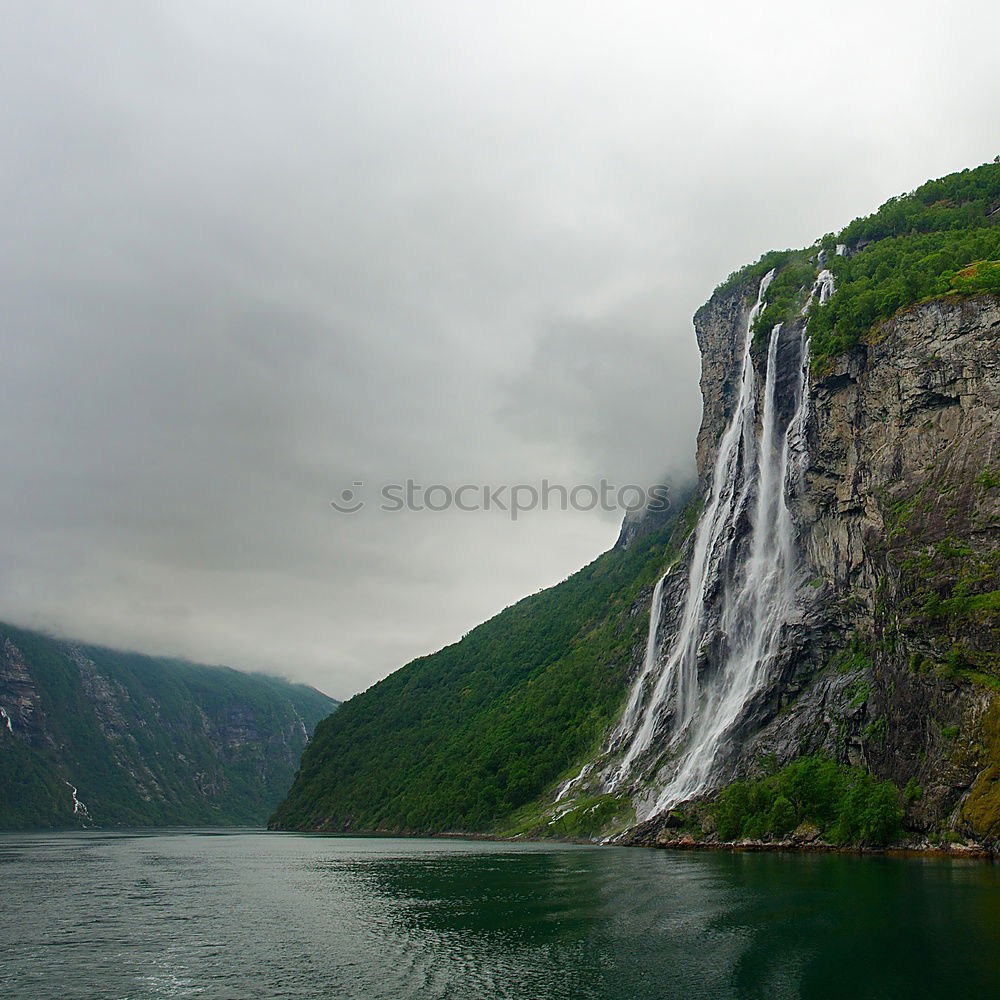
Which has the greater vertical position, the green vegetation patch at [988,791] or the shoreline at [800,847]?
the green vegetation patch at [988,791]

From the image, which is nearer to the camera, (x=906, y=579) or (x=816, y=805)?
(x=906, y=579)

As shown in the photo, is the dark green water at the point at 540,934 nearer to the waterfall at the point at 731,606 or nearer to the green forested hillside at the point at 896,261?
the waterfall at the point at 731,606

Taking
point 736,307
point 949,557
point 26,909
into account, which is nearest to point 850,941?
point 949,557

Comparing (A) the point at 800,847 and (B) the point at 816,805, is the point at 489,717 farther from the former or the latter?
(A) the point at 800,847

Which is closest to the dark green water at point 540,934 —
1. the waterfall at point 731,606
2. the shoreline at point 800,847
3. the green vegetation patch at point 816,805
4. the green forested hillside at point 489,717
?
the shoreline at point 800,847

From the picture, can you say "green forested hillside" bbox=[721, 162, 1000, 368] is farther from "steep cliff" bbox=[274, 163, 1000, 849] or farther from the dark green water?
the dark green water

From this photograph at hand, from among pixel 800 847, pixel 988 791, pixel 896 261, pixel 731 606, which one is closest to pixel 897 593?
pixel 988 791
